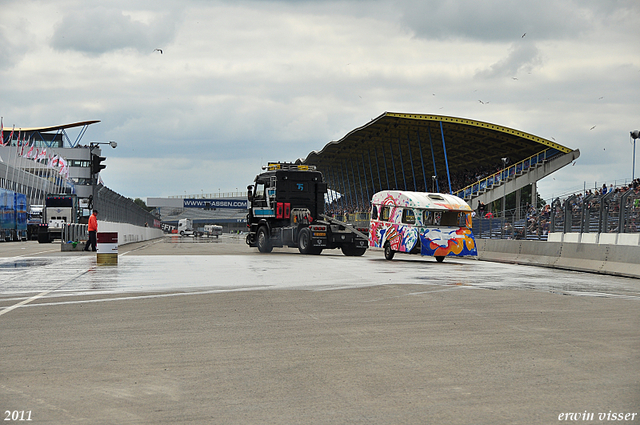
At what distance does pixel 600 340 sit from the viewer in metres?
8.15

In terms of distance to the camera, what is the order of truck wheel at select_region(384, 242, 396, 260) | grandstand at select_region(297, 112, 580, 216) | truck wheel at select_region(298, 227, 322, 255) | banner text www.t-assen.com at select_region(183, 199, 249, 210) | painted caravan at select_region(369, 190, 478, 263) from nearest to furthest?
painted caravan at select_region(369, 190, 478, 263) → truck wheel at select_region(384, 242, 396, 260) → truck wheel at select_region(298, 227, 322, 255) → grandstand at select_region(297, 112, 580, 216) → banner text www.t-assen.com at select_region(183, 199, 249, 210)

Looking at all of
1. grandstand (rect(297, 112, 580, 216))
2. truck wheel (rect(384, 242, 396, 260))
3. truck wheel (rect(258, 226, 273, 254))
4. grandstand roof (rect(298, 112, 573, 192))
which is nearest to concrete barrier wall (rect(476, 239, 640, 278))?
truck wheel (rect(384, 242, 396, 260))

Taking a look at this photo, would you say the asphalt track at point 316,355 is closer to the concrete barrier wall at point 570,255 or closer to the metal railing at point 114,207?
the concrete barrier wall at point 570,255

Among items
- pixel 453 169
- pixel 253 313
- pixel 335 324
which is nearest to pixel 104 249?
pixel 253 313

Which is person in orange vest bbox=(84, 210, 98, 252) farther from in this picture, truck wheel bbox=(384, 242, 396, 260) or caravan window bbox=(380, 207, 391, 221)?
truck wheel bbox=(384, 242, 396, 260)

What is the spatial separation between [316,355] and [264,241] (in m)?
25.1

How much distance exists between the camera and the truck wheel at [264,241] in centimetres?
3203

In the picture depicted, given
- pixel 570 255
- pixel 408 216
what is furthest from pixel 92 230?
pixel 570 255

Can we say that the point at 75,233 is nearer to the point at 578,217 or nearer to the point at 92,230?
the point at 92,230

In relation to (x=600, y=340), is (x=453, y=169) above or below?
above

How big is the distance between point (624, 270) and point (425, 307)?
11273 mm

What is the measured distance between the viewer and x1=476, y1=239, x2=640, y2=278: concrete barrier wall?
2050 cm

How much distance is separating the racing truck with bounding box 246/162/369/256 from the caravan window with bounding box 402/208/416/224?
4503mm

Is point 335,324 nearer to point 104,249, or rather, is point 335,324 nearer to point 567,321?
point 567,321
